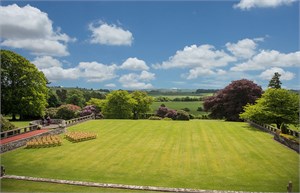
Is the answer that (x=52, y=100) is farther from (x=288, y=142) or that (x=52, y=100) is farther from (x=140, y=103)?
(x=288, y=142)

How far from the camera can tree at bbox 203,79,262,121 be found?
6512 cm

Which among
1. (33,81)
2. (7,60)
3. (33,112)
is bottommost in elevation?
(33,112)

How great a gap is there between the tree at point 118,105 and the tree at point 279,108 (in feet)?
113

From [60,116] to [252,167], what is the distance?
47.2 metres

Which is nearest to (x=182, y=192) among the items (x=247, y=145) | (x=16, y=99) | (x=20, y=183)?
(x=20, y=183)

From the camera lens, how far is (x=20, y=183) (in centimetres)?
2041

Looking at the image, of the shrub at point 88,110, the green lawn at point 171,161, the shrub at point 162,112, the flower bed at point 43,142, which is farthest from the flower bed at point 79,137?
the shrub at point 162,112

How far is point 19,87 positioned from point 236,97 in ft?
145

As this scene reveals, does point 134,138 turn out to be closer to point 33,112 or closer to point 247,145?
point 247,145

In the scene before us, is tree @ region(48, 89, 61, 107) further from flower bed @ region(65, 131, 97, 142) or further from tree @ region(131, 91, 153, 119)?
flower bed @ region(65, 131, 97, 142)

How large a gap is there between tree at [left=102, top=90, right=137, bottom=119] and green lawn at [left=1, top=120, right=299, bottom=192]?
106ft

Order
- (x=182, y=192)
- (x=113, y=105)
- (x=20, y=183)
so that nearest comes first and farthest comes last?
(x=182, y=192) → (x=20, y=183) → (x=113, y=105)

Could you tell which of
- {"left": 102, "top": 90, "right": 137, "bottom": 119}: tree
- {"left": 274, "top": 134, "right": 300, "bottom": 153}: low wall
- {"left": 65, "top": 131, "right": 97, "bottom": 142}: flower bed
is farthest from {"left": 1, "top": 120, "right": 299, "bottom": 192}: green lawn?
{"left": 102, "top": 90, "right": 137, "bottom": 119}: tree

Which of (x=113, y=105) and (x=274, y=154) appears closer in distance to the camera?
(x=274, y=154)
